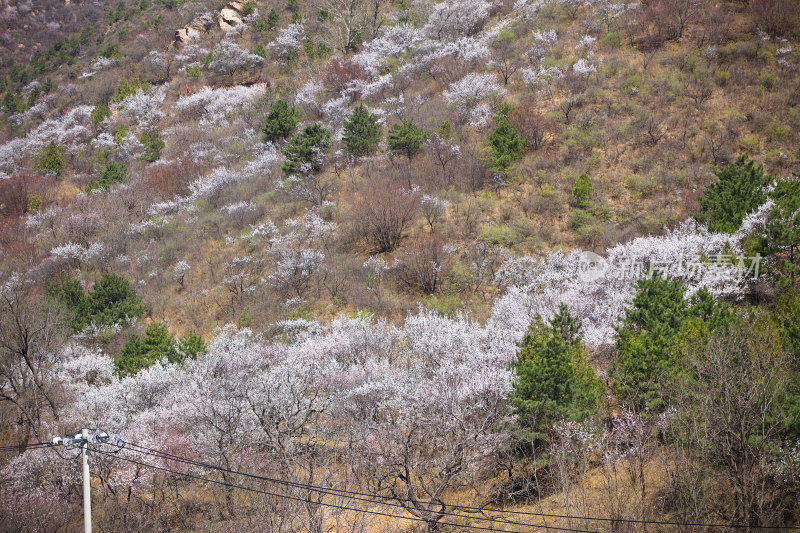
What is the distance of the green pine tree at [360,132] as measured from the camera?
110 feet

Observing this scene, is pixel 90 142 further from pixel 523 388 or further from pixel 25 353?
pixel 523 388

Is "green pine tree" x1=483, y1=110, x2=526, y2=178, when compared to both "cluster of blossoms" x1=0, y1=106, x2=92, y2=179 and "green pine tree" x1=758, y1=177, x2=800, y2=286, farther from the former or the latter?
"cluster of blossoms" x1=0, y1=106, x2=92, y2=179

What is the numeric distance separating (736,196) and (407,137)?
17600 mm

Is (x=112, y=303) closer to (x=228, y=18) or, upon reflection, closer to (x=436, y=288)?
(x=436, y=288)

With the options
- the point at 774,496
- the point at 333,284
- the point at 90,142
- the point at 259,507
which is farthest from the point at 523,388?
the point at 90,142

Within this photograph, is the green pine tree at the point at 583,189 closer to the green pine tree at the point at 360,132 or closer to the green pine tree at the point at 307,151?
the green pine tree at the point at 360,132

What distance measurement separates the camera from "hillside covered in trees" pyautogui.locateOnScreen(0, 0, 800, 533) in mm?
12547

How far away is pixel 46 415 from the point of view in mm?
20281

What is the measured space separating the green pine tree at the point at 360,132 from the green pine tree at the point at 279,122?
24.3ft

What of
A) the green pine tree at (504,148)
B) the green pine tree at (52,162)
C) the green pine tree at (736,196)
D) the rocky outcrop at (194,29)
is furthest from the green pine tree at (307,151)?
the rocky outcrop at (194,29)

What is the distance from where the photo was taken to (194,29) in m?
64.7

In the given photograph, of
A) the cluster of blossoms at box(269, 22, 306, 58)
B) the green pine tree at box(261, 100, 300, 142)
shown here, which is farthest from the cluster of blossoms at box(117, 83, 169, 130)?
the green pine tree at box(261, 100, 300, 142)

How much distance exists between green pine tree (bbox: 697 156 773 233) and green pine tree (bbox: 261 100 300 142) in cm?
2918

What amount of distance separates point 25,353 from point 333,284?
1264cm
